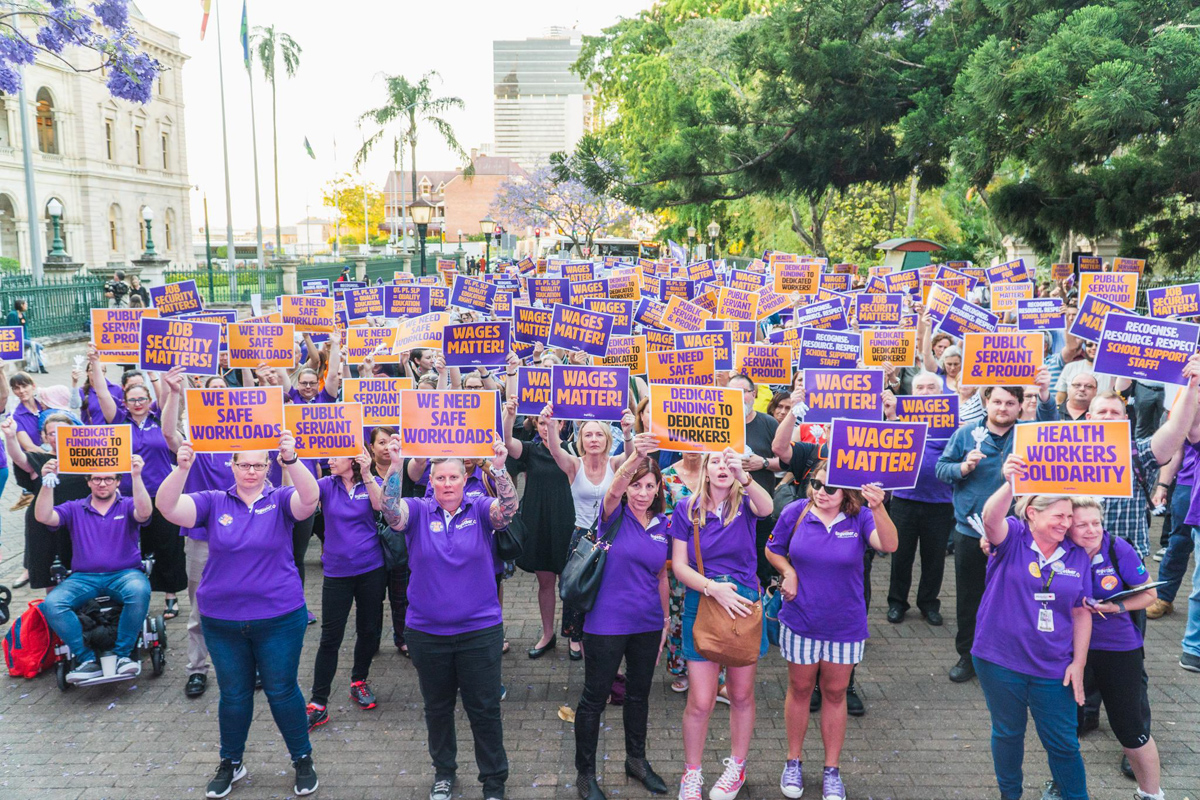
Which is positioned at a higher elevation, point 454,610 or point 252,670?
point 454,610

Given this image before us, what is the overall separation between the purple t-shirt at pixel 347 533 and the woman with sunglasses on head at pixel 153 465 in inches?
55.5

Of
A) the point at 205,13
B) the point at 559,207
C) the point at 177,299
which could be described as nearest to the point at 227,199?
the point at 205,13

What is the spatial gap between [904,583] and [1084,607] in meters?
3.27

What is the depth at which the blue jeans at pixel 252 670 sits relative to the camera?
16.8ft

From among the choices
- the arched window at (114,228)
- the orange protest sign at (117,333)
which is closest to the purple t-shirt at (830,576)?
the orange protest sign at (117,333)

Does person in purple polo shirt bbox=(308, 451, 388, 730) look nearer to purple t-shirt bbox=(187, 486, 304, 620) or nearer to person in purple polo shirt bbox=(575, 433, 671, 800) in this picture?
purple t-shirt bbox=(187, 486, 304, 620)

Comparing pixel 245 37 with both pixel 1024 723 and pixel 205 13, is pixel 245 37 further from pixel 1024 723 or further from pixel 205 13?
pixel 1024 723

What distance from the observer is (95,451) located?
6223 millimetres

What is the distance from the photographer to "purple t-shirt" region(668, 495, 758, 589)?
5008 millimetres

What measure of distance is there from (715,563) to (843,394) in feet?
7.30

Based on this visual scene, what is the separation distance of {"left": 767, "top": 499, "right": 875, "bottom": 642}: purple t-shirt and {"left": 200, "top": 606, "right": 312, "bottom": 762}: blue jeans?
9.18ft

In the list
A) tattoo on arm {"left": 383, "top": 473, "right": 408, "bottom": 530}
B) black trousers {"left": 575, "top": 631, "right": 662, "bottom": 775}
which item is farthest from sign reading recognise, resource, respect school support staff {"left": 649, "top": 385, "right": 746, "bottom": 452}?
tattoo on arm {"left": 383, "top": 473, "right": 408, "bottom": 530}

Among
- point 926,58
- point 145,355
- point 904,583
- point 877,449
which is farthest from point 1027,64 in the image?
point 145,355

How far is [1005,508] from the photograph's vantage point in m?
4.59
